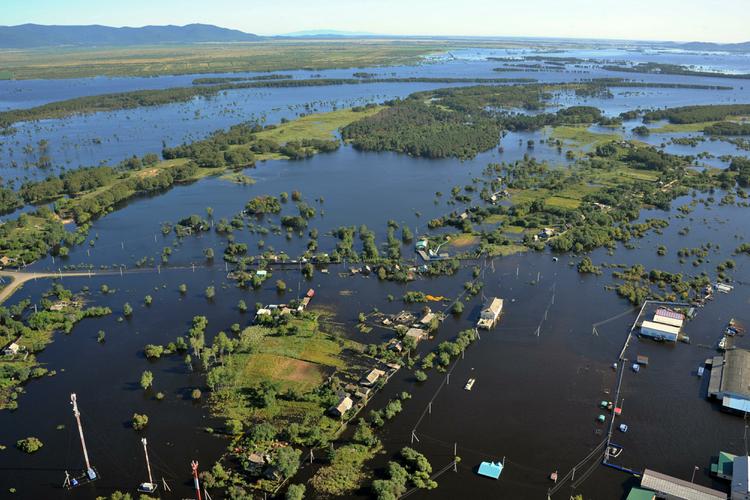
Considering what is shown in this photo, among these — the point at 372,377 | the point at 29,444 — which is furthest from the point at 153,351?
the point at 372,377

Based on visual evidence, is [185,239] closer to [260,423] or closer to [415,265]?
[415,265]

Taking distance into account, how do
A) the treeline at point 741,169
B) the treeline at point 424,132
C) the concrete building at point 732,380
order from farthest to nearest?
the treeline at point 424,132, the treeline at point 741,169, the concrete building at point 732,380

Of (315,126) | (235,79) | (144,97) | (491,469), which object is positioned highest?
(235,79)

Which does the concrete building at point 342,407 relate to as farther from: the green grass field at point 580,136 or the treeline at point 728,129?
the treeline at point 728,129

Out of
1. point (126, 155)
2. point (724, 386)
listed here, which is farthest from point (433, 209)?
point (126, 155)

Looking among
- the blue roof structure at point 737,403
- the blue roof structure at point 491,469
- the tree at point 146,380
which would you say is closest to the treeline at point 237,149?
the tree at point 146,380

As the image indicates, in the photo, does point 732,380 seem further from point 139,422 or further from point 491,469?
point 139,422
